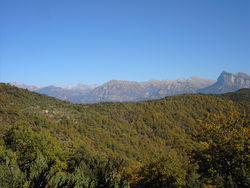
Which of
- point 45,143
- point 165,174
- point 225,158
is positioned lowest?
point 165,174

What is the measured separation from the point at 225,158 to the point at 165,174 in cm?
2268

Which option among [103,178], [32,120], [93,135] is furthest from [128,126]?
[103,178]

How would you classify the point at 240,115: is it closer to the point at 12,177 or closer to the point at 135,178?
the point at 12,177

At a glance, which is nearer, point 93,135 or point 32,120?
point 32,120

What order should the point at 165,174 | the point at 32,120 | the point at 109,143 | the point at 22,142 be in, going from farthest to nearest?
the point at 109,143, the point at 32,120, the point at 22,142, the point at 165,174

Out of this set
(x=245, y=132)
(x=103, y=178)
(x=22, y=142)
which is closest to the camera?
(x=245, y=132)

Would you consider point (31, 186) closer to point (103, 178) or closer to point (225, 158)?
point (103, 178)

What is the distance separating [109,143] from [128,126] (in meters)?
58.5

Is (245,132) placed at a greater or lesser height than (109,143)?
greater

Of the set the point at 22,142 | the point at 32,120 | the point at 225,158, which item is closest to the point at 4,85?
the point at 32,120

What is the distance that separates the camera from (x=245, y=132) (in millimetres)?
24703

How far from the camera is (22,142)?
51469 millimetres

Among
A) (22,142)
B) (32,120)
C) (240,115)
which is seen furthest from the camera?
(32,120)

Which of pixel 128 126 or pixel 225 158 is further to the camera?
pixel 128 126
